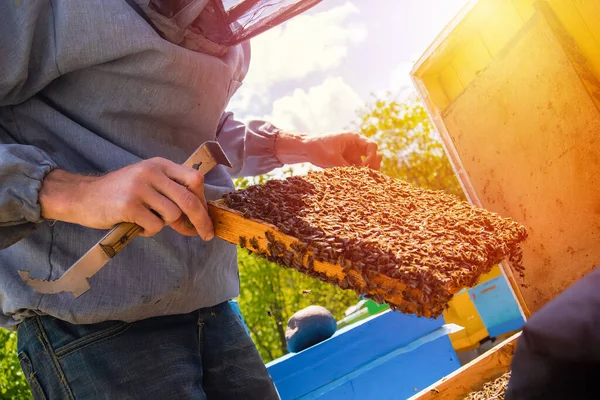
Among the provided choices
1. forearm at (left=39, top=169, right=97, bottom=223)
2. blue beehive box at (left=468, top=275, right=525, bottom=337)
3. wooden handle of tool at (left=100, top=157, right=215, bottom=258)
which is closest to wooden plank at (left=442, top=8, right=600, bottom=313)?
wooden handle of tool at (left=100, top=157, right=215, bottom=258)

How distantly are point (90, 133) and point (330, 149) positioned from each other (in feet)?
4.27

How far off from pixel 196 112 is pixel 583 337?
173 centimetres

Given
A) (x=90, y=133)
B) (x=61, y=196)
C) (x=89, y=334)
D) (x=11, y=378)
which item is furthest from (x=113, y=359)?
(x=11, y=378)

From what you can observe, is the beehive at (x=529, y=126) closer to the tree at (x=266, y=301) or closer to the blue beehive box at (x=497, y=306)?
the blue beehive box at (x=497, y=306)

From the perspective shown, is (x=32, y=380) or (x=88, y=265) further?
(x=32, y=380)

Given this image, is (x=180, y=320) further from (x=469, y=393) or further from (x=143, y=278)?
(x=469, y=393)

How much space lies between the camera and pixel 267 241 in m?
1.65

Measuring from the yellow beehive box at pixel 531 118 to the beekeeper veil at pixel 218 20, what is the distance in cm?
104

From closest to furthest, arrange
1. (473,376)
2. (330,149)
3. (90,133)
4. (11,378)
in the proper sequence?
(90,133)
(473,376)
(330,149)
(11,378)

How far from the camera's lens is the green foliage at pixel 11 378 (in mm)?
5250

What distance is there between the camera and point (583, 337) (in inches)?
27.8

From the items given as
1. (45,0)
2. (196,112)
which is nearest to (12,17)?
(45,0)

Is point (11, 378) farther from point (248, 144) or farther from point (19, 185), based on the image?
point (19, 185)

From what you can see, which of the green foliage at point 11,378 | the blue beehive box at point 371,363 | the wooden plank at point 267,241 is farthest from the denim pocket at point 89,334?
the green foliage at point 11,378
